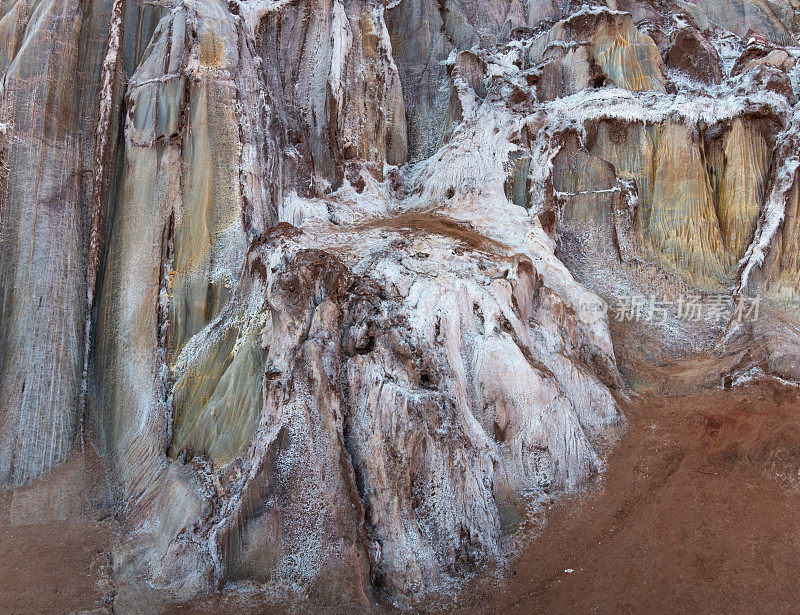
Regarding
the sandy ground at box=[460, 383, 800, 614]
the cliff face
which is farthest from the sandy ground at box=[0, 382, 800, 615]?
the cliff face

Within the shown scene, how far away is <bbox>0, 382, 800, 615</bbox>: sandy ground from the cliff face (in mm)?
389

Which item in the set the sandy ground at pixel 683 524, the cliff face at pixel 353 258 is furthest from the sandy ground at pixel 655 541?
the cliff face at pixel 353 258

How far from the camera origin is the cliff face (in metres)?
6.49

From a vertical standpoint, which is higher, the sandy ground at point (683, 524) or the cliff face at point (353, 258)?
the cliff face at point (353, 258)

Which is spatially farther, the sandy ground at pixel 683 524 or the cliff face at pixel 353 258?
the cliff face at pixel 353 258

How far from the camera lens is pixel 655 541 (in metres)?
6.48

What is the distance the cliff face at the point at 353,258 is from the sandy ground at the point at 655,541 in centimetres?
39

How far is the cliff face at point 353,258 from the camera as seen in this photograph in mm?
6488

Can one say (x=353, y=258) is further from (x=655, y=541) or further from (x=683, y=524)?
(x=683, y=524)

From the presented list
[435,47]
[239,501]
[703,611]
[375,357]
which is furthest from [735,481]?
[435,47]

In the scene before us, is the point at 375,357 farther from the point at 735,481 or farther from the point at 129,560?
the point at 735,481

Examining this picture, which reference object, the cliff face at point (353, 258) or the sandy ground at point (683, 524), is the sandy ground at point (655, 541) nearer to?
the sandy ground at point (683, 524)

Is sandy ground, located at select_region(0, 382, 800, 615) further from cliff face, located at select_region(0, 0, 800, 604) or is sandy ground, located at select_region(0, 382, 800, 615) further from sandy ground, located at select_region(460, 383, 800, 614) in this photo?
cliff face, located at select_region(0, 0, 800, 604)

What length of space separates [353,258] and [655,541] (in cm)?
450
